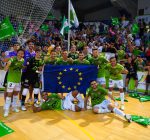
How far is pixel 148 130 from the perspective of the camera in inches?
229

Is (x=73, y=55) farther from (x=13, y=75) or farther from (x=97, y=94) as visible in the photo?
(x=13, y=75)

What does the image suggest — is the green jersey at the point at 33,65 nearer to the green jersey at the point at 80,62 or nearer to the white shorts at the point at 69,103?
the green jersey at the point at 80,62

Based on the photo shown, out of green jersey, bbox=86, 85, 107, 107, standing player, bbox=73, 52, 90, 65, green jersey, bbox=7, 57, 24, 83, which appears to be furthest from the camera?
standing player, bbox=73, 52, 90, 65

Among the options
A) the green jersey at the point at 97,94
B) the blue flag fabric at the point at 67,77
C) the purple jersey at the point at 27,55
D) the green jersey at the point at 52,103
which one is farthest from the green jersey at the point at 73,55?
the green jersey at the point at 97,94

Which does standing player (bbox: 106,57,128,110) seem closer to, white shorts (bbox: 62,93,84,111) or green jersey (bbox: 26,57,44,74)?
white shorts (bbox: 62,93,84,111)

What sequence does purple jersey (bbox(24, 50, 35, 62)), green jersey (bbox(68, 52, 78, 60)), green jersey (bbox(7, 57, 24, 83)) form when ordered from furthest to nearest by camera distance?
green jersey (bbox(68, 52, 78, 60)) < purple jersey (bbox(24, 50, 35, 62)) < green jersey (bbox(7, 57, 24, 83))

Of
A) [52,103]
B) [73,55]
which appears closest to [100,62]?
[73,55]

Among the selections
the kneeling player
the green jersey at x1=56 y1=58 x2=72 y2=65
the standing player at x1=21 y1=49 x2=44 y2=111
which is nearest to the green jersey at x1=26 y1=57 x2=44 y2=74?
the standing player at x1=21 y1=49 x2=44 y2=111

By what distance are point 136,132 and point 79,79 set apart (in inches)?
106

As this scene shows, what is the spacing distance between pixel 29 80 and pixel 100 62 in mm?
2188

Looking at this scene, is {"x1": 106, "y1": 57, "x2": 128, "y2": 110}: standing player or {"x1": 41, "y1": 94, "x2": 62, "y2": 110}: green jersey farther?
{"x1": 106, "y1": 57, "x2": 128, "y2": 110}: standing player

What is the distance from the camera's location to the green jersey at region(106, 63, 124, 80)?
7.84 m

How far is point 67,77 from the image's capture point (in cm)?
775

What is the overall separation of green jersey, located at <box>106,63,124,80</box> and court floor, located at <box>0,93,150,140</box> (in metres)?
1.16
